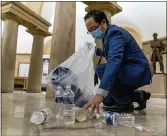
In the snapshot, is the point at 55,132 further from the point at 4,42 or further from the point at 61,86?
the point at 4,42

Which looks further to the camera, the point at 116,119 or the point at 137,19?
the point at 137,19

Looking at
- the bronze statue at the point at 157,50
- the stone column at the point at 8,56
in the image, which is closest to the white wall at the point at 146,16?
the bronze statue at the point at 157,50

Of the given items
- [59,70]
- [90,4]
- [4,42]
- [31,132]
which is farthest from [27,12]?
[31,132]

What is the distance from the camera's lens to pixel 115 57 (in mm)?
2041

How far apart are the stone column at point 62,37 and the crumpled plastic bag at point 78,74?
2.12 metres

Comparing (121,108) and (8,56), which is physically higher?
(8,56)

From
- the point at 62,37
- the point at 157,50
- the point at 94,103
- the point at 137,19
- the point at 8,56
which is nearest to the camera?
the point at 94,103

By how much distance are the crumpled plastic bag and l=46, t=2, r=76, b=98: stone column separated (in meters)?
2.12

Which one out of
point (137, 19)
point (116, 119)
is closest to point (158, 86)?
point (116, 119)

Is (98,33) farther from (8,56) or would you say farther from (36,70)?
(36,70)

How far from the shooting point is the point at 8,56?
7477 millimetres

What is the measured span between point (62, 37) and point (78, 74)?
7.80ft

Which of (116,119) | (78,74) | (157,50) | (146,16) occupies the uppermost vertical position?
(146,16)

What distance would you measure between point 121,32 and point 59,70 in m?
0.92
